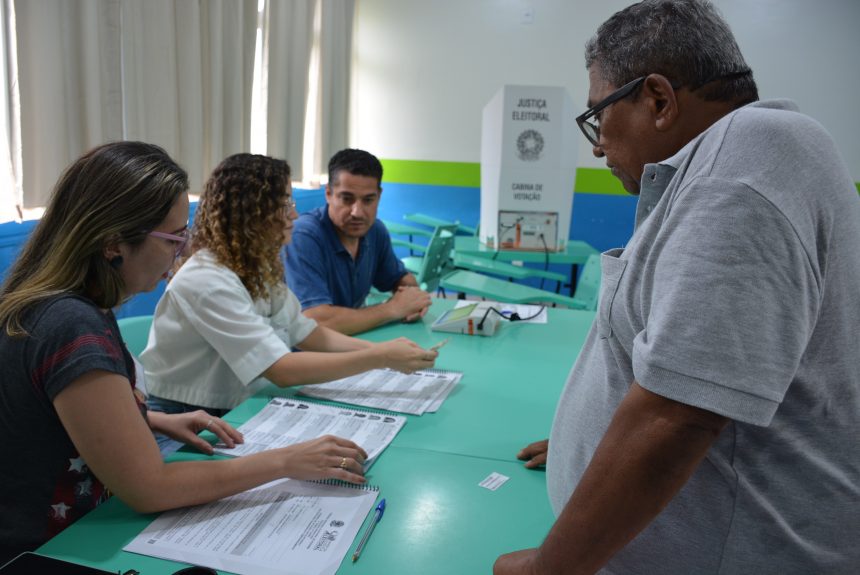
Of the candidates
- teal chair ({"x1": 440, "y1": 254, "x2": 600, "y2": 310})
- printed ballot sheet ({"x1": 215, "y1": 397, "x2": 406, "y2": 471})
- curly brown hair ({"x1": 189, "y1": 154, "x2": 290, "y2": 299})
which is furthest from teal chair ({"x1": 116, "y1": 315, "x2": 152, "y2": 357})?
teal chair ({"x1": 440, "y1": 254, "x2": 600, "y2": 310})

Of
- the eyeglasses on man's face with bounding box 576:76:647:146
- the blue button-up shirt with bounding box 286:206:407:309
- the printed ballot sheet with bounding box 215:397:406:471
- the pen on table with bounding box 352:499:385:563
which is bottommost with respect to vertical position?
the printed ballot sheet with bounding box 215:397:406:471

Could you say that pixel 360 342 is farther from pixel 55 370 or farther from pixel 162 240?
pixel 55 370

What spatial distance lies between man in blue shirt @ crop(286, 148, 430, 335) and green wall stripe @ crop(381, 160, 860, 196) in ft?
9.35

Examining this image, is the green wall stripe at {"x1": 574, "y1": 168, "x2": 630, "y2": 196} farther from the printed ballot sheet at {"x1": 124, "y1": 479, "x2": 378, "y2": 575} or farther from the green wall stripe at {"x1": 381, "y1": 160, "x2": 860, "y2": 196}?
the printed ballot sheet at {"x1": 124, "y1": 479, "x2": 378, "y2": 575}

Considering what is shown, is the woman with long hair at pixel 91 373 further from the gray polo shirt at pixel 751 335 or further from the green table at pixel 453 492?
the gray polo shirt at pixel 751 335

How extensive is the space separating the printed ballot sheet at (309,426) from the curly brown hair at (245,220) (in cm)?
38

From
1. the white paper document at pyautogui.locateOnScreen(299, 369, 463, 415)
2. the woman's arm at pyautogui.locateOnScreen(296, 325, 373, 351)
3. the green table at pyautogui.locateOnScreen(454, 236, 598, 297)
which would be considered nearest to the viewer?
the white paper document at pyautogui.locateOnScreen(299, 369, 463, 415)

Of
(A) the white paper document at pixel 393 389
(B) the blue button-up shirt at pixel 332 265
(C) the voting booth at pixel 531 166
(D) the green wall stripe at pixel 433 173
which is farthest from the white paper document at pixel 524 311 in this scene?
(D) the green wall stripe at pixel 433 173

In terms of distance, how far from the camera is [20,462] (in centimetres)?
100

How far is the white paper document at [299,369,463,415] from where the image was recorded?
4.97ft

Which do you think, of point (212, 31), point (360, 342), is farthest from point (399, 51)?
point (360, 342)

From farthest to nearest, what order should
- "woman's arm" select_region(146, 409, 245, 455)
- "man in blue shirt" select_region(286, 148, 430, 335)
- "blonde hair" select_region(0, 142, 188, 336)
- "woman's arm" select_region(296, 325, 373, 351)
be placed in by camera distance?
"man in blue shirt" select_region(286, 148, 430, 335)
"woman's arm" select_region(296, 325, 373, 351)
"woman's arm" select_region(146, 409, 245, 455)
"blonde hair" select_region(0, 142, 188, 336)

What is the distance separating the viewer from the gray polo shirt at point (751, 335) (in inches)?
23.2

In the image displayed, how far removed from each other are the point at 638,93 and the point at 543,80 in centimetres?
473
